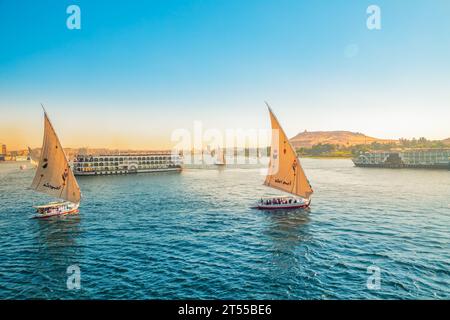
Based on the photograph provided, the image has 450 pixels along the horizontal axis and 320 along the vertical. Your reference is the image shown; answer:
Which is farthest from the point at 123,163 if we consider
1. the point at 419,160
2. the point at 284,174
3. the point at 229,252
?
the point at 419,160

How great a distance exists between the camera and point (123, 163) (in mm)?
172250

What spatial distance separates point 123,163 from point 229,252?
475 ft

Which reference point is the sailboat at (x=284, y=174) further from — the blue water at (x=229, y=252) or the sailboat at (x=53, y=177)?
the sailboat at (x=53, y=177)

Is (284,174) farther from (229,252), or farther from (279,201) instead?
(229,252)

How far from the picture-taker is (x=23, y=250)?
41.3m

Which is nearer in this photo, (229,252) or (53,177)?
(229,252)

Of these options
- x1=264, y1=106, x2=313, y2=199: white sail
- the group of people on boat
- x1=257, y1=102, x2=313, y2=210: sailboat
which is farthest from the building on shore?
x1=264, y1=106, x2=313, y2=199: white sail

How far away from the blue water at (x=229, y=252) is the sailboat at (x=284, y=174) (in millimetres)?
3127

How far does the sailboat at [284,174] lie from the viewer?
60.1m

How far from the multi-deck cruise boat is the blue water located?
304 ft

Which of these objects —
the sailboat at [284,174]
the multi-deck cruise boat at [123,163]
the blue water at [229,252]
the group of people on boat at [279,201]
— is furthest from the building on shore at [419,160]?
the group of people on boat at [279,201]

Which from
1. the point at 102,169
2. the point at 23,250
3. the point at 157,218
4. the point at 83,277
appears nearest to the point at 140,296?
the point at 83,277

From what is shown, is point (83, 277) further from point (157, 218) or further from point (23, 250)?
point (157, 218)

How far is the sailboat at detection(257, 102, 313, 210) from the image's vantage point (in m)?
60.1
